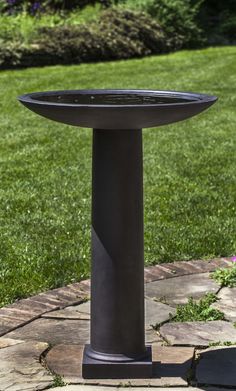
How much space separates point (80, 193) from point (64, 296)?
244 centimetres

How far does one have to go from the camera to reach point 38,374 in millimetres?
3572

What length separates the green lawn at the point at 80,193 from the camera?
525 cm

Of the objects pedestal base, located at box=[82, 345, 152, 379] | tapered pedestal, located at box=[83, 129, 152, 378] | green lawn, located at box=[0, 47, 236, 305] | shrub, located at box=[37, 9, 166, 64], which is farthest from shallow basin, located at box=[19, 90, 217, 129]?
shrub, located at box=[37, 9, 166, 64]

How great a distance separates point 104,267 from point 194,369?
0.56 meters

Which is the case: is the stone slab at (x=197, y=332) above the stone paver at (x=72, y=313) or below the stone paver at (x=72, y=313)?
below

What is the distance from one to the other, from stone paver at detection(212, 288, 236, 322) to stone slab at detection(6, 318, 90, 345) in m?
0.67

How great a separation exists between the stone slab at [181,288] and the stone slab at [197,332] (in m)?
0.32

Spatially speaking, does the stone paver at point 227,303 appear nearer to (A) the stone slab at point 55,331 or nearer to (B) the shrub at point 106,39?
(A) the stone slab at point 55,331

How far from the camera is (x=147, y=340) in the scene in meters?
3.93

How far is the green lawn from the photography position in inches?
207

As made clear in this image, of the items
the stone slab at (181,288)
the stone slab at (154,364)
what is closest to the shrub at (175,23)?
the stone slab at (181,288)

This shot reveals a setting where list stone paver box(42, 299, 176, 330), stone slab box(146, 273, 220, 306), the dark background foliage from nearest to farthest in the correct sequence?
stone paver box(42, 299, 176, 330) < stone slab box(146, 273, 220, 306) < the dark background foliage

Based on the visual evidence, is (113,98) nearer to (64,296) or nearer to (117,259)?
(117,259)

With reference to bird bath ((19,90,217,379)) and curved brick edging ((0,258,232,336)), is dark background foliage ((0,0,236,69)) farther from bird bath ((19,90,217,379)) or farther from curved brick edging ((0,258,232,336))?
bird bath ((19,90,217,379))
